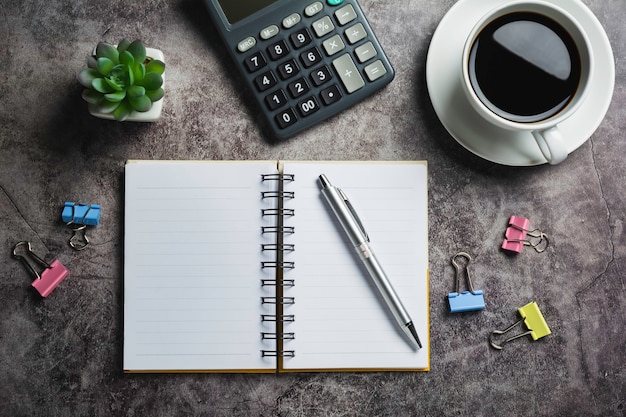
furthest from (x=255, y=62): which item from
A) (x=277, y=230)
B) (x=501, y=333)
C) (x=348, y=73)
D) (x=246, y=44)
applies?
(x=501, y=333)

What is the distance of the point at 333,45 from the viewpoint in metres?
0.91

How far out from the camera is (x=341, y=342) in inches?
36.2

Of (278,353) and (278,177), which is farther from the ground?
(278,177)

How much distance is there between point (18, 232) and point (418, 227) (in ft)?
1.86

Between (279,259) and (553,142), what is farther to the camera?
(279,259)

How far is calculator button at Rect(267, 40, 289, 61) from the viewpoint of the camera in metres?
0.91

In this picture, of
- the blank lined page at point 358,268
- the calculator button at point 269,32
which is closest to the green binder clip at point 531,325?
the blank lined page at point 358,268

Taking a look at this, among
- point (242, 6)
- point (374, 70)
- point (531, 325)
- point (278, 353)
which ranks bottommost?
point (531, 325)

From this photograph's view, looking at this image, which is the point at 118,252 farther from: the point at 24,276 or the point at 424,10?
the point at 424,10

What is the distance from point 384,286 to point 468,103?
0.89 feet

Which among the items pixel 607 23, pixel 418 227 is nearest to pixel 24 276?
pixel 418 227

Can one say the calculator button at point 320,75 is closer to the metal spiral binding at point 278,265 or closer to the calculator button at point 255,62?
the calculator button at point 255,62

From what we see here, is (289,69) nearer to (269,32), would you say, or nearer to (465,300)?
(269,32)

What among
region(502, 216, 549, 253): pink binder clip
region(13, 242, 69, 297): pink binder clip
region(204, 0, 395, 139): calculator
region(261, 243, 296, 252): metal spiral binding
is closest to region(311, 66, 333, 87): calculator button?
region(204, 0, 395, 139): calculator
